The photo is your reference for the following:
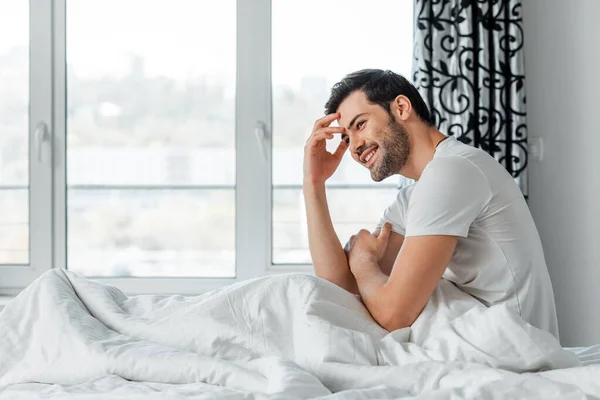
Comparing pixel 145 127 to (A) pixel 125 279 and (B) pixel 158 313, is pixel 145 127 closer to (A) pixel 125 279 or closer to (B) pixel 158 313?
(A) pixel 125 279

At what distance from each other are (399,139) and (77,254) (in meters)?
1.88

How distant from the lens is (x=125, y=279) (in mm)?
3111

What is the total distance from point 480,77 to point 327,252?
4.13ft

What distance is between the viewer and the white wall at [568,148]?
2.85 m

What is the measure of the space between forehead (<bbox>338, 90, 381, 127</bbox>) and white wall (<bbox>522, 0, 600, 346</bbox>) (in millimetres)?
1352

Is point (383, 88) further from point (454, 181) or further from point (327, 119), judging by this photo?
point (454, 181)

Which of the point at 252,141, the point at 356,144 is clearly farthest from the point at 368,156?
the point at 252,141

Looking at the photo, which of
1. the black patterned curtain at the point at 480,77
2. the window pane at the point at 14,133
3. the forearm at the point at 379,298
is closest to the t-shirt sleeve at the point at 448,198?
the forearm at the point at 379,298

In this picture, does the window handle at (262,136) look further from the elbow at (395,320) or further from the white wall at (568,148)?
the elbow at (395,320)

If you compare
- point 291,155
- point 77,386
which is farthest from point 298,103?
point 77,386

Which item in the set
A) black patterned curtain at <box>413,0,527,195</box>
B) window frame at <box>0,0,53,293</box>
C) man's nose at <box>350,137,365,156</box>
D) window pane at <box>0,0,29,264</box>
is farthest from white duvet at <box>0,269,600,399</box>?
window pane at <box>0,0,29,264</box>

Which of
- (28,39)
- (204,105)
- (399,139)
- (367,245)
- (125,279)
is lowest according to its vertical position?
(125,279)

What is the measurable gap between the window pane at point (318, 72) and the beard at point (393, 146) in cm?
127

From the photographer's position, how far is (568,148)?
2900 mm
